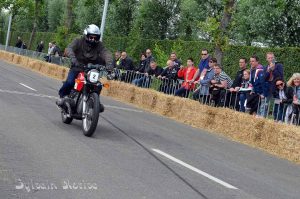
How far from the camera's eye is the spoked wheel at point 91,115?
989 centimetres

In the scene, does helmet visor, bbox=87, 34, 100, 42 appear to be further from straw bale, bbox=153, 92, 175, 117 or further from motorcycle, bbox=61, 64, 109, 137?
straw bale, bbox=153, 92, 175, 117

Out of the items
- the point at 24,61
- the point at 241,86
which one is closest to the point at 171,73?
the point at 241,86

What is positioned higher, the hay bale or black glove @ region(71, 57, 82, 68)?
black glove @ region(71, 57, 82, 68)

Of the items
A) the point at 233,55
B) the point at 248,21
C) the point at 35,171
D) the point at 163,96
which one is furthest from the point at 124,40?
the point at 35,171

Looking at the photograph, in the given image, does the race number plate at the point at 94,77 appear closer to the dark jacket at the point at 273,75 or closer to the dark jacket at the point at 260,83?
the dark jacket at the point at 260,83

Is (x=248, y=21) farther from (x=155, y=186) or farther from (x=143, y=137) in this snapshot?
(x=155, y=186)

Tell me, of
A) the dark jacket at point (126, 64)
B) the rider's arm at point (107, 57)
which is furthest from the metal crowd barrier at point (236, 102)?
the dark jacket at point (126, 64)

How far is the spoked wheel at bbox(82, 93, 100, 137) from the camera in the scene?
9.89 metres

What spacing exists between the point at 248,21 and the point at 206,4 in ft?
28.9

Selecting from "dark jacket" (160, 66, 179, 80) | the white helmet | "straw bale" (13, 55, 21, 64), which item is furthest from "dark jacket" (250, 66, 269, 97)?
"straw bale" (13, 55, 21, 64)

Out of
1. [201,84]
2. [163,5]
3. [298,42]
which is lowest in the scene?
[201,84]

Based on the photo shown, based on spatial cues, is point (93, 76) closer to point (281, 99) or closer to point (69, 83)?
point (69, 83)

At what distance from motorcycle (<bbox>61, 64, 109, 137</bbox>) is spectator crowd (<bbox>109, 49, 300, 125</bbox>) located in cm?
49

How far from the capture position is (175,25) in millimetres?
48938
